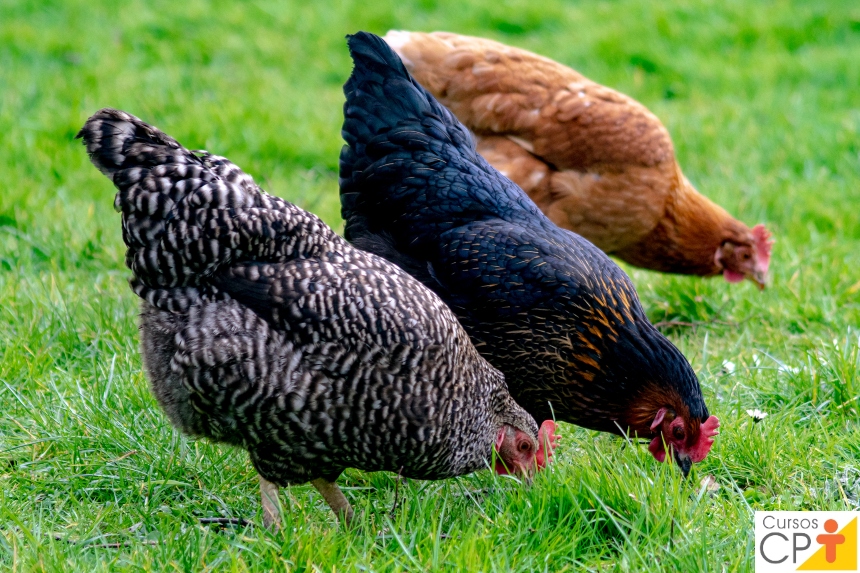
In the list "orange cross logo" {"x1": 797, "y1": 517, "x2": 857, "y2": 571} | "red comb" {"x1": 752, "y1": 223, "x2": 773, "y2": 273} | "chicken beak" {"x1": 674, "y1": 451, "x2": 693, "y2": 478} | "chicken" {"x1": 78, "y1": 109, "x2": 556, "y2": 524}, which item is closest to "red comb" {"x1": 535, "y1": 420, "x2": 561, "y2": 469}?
"chicken" {"x1": 78, "y1": 109, "x2": 556, "y2": 524}

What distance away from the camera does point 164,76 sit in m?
6.95

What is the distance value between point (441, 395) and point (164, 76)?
16.2 feet

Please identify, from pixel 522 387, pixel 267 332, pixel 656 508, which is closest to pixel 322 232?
pixel 267 332

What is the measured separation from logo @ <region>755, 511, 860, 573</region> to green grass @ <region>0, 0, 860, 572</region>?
3.1 inches

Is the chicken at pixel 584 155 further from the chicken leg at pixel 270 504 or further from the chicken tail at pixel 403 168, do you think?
the chicken leg at pixel 270 504

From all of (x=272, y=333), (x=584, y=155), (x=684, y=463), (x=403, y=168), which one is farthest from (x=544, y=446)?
(x=584, y=155)

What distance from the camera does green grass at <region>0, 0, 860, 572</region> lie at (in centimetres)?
274

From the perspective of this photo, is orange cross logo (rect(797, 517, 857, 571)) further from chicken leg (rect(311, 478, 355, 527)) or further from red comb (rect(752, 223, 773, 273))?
red comb (rect(752, 223, 773, 273))

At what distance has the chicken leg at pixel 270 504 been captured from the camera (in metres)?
2.85

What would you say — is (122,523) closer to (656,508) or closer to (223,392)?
(223,392)

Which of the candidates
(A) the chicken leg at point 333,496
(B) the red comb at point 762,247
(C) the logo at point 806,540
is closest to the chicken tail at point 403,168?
(A) the chicken leg at point 333,496

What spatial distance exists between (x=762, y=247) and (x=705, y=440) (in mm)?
2105

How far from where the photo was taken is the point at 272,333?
9.08 feet

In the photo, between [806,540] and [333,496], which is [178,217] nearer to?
[333,496]
